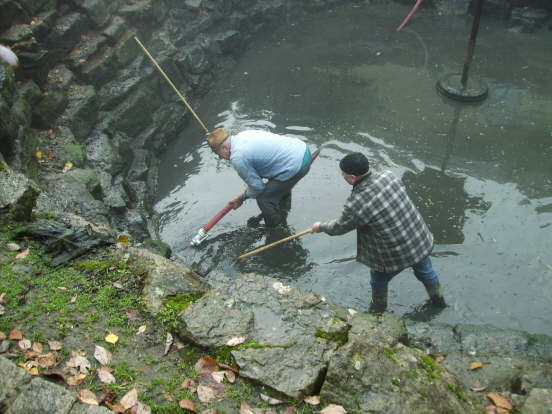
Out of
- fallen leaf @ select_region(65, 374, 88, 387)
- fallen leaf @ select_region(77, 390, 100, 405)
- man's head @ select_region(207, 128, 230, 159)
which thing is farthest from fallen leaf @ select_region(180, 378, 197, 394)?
man's head @ select_region(207, 128, 230, 159)

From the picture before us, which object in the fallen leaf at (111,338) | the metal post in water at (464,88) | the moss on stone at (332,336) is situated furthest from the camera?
the metal post in water at (464,88)

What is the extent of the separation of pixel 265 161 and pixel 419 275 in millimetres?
2250

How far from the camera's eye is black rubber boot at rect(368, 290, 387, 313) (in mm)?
5201

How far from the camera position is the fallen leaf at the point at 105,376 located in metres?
3.27

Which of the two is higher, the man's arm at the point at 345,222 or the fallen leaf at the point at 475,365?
the man's arm at the point at 345,222

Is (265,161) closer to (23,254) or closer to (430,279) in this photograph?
(430,279)

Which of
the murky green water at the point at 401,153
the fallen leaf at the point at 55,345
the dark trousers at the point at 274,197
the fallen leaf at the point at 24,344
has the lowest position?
the murky green water at the point at 401,153

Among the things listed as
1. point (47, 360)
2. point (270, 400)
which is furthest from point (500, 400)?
point (47, 360)

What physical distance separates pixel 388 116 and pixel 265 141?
11.4 feet

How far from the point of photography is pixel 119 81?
852 centimetres

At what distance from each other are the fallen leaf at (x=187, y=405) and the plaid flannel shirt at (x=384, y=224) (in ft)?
7.12

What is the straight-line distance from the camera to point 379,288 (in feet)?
16.9

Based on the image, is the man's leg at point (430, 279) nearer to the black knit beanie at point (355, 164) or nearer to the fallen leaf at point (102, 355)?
the black knit beanie at point (355, 164)

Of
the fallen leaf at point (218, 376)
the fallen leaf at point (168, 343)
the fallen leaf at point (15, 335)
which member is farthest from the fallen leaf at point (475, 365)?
the fallen leaf at point (15, 335)
